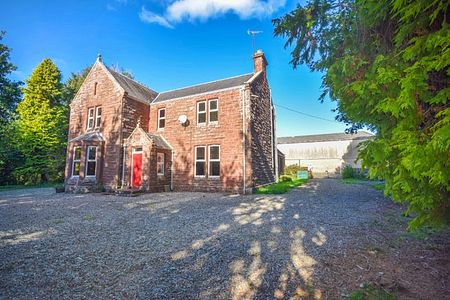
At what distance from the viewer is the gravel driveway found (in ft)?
11.2

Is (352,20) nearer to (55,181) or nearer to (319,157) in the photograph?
(55,181)

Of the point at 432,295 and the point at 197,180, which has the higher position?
the point at 197,180

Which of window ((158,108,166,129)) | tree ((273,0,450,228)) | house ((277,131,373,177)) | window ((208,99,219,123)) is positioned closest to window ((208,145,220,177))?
window ((208,99,219,123))

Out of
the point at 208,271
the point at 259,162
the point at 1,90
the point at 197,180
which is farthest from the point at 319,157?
the point at 1,90

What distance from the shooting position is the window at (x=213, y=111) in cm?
1615

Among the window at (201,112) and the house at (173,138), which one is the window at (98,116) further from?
the window at (201,112)

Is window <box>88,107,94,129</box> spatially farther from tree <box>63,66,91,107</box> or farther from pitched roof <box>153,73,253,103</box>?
tree <box>63,66,91,107</box>

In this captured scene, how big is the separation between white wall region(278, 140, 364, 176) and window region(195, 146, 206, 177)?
88.2 ft

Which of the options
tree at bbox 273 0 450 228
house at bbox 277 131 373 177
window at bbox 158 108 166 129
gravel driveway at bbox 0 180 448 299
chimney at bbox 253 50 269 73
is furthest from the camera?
house at bbox 277 131 373 177

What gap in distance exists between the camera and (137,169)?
52.7 ft

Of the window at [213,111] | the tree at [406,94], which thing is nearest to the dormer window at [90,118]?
the window at [213,111]

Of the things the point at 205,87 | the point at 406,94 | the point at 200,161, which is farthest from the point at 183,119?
the point at 406,94

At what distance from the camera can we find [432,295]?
309cm

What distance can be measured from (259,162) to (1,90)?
111 ft
